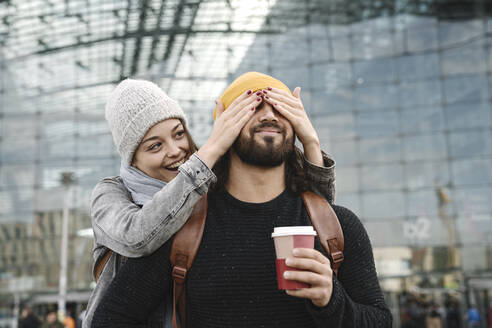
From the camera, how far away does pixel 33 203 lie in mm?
20750

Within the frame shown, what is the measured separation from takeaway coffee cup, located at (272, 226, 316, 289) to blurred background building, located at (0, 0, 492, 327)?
17817 mm

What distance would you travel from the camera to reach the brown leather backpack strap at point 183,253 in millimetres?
1650

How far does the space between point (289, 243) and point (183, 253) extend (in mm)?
484

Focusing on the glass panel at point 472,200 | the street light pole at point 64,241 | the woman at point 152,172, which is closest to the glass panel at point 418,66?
the glass panel at point 472,200

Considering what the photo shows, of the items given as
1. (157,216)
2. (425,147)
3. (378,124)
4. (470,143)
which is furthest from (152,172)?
(470,143)

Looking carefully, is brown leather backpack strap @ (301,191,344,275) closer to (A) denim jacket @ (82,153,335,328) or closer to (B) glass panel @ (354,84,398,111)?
(A) denim jacket @ (82,153,335,328)

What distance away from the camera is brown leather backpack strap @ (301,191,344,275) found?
1643 mm

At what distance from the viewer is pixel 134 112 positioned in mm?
2195

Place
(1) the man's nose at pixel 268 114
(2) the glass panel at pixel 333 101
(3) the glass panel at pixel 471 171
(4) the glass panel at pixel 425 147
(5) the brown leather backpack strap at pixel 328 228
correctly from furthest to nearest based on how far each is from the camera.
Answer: (2) the glass panel at pixel 333 101
(4) the glass panel at pixel 425 147
(3) the glass panel at pixel 471 171
(1) the man's nose at pixel 268 114
(5) the brown leather backpack strap at pixel 328 228

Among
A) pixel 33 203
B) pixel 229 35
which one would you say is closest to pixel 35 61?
pixel 33 203

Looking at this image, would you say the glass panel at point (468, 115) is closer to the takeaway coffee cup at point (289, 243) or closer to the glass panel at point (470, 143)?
the glass panel at point (470, 143)

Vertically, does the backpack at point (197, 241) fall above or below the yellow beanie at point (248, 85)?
below

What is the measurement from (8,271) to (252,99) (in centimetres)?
2108

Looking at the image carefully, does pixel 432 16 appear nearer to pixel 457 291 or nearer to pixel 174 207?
pixel 457 291
